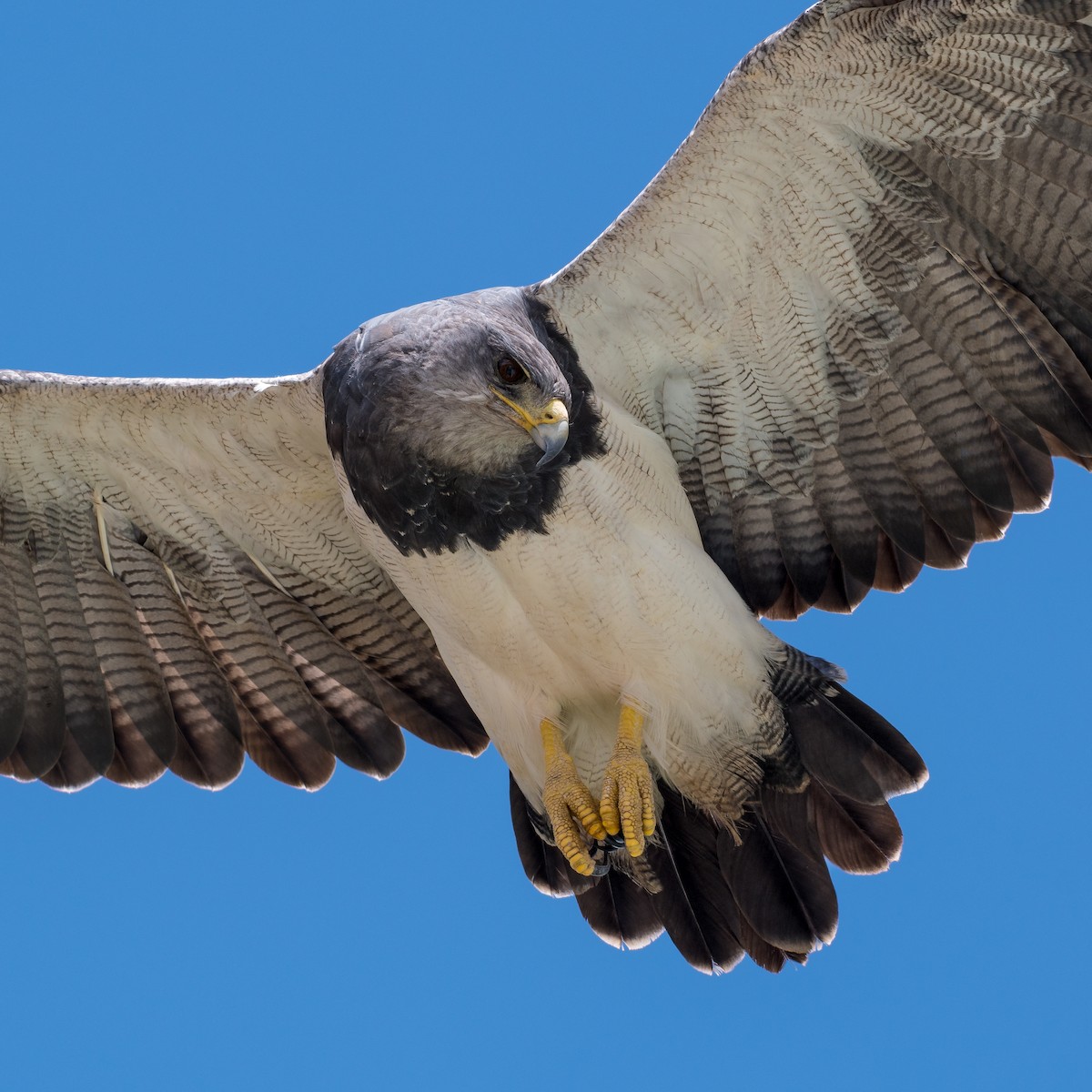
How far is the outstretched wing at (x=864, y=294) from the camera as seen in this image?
8.31m

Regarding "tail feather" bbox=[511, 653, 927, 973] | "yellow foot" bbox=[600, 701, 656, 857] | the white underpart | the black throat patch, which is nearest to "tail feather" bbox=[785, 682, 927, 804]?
"tail feather" bbox=[511, 653, 927, 973]

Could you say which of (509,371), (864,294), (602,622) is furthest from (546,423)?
(864,294)

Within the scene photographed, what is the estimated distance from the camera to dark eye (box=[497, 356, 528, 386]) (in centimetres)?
813

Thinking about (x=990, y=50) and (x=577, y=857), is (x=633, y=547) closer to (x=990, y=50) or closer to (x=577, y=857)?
(x=577, y=857)

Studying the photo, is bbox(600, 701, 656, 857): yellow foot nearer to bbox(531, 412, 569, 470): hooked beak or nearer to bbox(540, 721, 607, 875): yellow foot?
bbox(540, 721, 607, 875): yellow foot

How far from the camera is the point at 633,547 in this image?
8680mm

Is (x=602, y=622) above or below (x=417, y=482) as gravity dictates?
below

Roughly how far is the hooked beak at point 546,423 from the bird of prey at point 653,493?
22mm

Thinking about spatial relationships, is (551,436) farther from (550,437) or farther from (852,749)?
(852,749)

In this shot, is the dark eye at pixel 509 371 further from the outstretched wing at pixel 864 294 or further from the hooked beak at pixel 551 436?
the outstretched wing at pixel 864 294

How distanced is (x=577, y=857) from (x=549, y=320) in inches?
84.6

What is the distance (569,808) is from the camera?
9039mm

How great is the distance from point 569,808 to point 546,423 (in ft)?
5.83

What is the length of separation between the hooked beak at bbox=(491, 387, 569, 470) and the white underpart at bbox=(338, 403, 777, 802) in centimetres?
44
